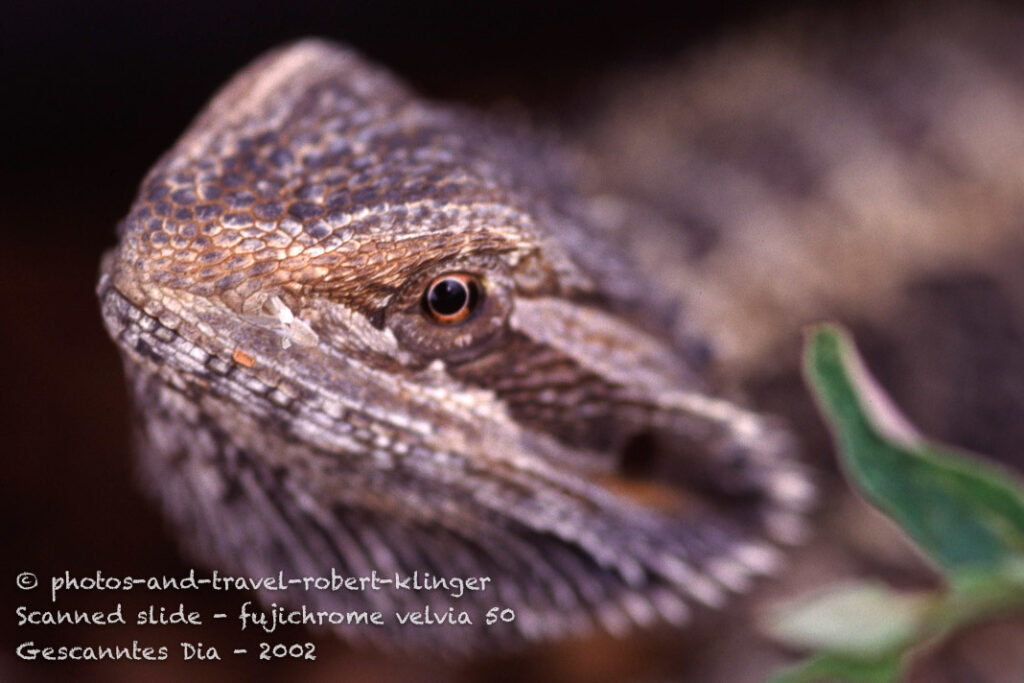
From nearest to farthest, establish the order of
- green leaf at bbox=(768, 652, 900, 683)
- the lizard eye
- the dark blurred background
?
green leaf at bbox=(768, 652, 900, 683) → the lizard eye → the dark blurred background

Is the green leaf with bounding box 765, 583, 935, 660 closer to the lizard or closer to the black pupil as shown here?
the lizard

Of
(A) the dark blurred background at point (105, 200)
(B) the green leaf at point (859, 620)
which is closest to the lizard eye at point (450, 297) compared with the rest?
(B) the green leaf at point (859, 620)

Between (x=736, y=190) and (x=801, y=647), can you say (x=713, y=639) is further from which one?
(x=736, y=190)

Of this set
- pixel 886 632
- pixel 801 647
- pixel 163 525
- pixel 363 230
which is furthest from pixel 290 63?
pixel 801 647

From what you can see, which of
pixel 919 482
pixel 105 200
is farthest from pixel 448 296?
pixel 105 200

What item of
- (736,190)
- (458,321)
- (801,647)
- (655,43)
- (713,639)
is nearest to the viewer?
(458,321)

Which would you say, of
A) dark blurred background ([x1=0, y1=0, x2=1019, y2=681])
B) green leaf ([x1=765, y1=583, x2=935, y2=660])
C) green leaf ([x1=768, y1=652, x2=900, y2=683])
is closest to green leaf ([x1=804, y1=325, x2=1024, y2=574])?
green leaf ([x1=765, y1=583, x2=935, y2=660])
